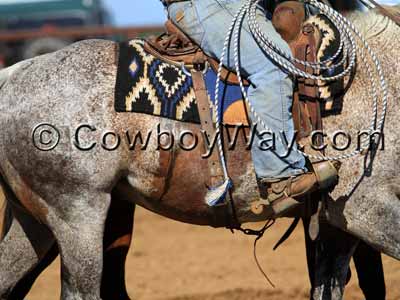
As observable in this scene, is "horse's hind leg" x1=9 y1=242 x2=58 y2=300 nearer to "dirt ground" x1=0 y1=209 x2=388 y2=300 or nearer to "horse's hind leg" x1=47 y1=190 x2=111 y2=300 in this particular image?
"horse's hind leg" x1=47 y1=190 x2=111 y2=300

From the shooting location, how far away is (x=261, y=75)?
4.98 meters

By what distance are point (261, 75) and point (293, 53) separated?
249 millimetres

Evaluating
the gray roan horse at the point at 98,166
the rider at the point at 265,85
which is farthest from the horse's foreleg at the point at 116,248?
the rider at the point at 265,85

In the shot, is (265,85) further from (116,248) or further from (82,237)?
(116,248)

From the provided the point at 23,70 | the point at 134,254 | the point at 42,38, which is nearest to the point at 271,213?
the point at 23,70

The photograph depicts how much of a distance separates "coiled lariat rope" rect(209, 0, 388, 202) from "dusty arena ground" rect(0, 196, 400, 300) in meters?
2.73

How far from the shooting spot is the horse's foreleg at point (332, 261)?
561 cm

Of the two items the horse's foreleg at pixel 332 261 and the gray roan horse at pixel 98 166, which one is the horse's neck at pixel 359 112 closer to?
the gray roan horse at pixel 98 166

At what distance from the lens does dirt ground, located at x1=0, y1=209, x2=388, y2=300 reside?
766 centimetres

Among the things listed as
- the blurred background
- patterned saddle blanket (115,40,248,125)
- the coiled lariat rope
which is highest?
the coiled lariat rope

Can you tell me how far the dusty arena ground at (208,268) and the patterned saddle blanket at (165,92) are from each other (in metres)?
2.80

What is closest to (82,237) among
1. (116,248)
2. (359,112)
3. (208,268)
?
(116,248)

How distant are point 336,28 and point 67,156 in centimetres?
171

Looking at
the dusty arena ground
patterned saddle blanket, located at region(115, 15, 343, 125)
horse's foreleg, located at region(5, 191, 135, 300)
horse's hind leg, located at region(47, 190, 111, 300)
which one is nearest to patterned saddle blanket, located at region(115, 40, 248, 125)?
patterned saddle blanket, located at region(115, 15, 343, 125)
